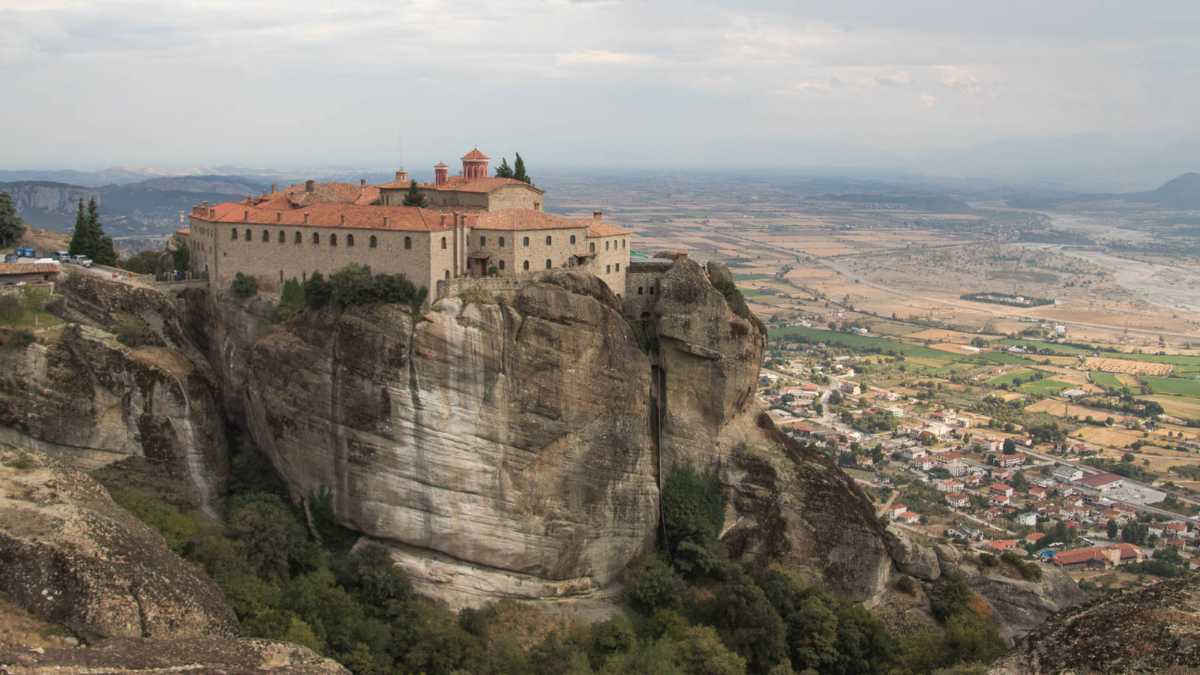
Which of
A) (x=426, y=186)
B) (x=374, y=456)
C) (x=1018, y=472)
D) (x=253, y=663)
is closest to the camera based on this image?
(x=253, y=663)

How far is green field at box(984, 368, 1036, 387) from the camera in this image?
119 metres

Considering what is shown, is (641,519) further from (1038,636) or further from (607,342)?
(1038,636)

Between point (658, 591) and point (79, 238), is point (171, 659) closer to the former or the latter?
point (658, 591)

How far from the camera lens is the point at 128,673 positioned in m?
23.1

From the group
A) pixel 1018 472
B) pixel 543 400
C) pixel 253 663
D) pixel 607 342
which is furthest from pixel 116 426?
pixel 1018 472

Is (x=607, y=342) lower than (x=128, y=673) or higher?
higher

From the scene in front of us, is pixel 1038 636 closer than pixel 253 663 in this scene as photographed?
Yes

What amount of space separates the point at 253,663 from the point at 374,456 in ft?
64.6

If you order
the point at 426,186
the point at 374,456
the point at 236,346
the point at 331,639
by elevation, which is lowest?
the point at 331,639

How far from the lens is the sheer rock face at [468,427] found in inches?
1731

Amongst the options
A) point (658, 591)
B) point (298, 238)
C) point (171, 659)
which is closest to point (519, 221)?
point (298, 238)

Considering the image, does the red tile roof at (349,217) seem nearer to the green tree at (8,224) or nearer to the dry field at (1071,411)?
the green tree at (8,224)

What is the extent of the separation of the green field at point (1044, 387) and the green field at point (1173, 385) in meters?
8.91

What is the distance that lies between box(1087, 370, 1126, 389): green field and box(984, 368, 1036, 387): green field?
6465mm
